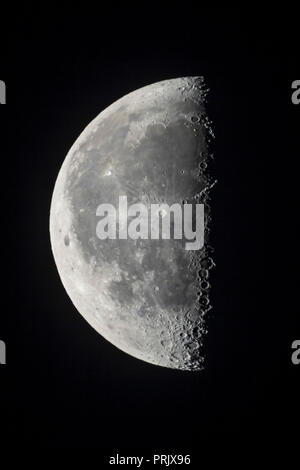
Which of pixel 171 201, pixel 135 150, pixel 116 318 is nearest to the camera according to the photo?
pixel 171 201

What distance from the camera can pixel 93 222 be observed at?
4930mm

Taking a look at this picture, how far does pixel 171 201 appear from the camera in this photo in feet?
14.6

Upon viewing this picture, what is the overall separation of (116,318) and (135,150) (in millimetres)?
1673

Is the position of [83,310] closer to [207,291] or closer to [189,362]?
[189,362]

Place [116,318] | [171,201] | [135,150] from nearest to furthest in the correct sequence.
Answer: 1. [171,201]
2. [135,150]
3. [116,318]

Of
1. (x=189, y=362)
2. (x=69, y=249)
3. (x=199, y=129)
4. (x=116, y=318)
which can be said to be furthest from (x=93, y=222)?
(x=189, y=362)

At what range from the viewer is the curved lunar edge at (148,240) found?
454cm

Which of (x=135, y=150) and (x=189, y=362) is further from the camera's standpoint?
(x=189, y=362)

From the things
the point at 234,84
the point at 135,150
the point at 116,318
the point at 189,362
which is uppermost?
the point at 234,84

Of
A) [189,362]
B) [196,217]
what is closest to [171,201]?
[196,217]

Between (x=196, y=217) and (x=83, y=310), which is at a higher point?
(x=196, y=217)

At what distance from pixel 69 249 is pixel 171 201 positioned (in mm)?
1432

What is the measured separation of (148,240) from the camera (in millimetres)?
4555

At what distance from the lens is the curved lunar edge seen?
4.54 metres
